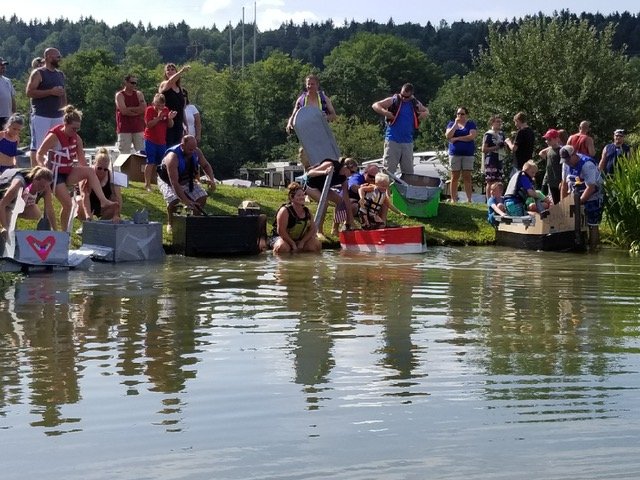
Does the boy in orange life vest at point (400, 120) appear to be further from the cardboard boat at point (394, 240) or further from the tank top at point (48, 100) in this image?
the tank top at point (48, 100)

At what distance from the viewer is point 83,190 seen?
17.9 m

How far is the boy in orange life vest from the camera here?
2169 cm

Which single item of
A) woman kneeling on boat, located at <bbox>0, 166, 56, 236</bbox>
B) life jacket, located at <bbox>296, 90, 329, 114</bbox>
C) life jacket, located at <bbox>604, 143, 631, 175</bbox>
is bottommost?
woman kneeling on boat, located at <bbox>0, 166, 56, 236</bbox>

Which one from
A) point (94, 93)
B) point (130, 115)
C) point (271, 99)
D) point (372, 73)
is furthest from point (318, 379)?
point (271, 99)

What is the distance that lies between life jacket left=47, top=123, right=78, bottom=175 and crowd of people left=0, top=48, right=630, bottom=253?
0.01 m

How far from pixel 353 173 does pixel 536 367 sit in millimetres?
11219

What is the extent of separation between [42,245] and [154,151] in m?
5.54

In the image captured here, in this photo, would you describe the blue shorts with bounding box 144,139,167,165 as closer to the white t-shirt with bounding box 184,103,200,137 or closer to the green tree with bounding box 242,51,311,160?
the white t-shirt with bounding box 184,103,200,137

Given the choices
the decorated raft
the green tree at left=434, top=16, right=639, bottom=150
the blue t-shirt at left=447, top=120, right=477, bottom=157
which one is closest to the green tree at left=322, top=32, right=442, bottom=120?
the green tree at left=434, top=16, right=639, bottom=150

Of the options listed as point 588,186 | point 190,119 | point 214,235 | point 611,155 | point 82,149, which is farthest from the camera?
point 611,155

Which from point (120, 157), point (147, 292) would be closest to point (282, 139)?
point (120, 157)

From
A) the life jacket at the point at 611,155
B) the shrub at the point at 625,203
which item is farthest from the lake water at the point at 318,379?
the life jacket at the point at 611,155

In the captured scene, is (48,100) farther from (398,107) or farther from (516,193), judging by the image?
(516,193)

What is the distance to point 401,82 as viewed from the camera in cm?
14362
